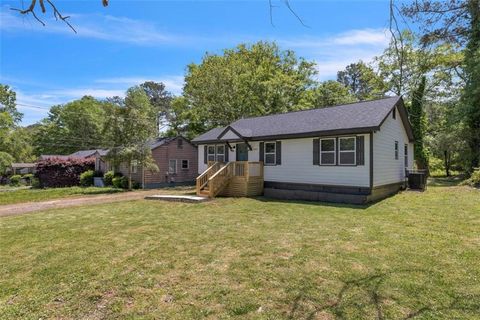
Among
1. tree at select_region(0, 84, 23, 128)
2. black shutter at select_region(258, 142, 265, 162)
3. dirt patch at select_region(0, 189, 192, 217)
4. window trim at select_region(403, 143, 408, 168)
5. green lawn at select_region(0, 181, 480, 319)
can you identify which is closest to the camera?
green lawn at select_region(0, 181, 480, 319)

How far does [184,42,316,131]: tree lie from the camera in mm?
24094

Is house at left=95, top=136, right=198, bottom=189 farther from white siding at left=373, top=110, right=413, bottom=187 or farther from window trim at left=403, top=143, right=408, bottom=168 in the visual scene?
window trim at left=403, top=143, right=408, bottom=168

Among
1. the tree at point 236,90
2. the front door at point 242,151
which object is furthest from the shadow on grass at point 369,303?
the tree at point 236,90

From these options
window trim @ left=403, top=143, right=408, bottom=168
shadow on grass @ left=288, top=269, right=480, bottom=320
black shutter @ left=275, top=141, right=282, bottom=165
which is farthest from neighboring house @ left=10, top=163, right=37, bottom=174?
shadow on grass @ left=288, top=269, right=480, bottom=320

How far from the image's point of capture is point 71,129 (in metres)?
45.0

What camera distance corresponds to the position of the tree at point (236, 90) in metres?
24.1

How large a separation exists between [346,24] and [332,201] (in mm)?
→ 9327

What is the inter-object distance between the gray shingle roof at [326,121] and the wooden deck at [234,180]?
5.30 feet

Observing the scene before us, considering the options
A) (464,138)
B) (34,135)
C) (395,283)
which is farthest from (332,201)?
(34,135)

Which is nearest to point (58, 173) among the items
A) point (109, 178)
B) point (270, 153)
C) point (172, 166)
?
point (109, 178)

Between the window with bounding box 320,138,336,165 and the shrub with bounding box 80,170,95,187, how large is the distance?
809 inches

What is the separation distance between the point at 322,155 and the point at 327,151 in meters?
0.27

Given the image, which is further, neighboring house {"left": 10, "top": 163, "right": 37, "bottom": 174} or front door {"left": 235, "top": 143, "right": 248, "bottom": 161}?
neighboring house {"left": 10, "top": 163, "right": 37, "bottom": 174}

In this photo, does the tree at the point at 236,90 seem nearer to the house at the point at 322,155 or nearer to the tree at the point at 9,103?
the house at the point at 322,155
